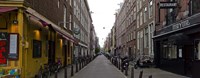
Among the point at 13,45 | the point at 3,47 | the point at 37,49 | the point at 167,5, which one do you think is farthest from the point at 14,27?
Result: the point at 167,5

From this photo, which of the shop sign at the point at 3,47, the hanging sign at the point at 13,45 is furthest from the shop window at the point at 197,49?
the shop sign at the point at 3,47

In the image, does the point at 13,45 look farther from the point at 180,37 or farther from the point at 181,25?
the point at 181,25

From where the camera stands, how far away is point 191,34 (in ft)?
60.3

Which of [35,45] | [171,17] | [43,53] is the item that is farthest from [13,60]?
[171,17]

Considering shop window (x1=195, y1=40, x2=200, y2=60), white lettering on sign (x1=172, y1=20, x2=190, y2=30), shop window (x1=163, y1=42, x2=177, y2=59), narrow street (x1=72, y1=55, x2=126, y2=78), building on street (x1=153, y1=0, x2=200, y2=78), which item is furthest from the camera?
shop window (x1=163, y1=42, x2=177, y2=59)

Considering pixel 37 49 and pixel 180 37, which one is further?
pixel 180 37

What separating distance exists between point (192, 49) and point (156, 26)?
32.2 feet

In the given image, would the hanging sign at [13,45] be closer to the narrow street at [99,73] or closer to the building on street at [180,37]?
the narrow street at [99,73]

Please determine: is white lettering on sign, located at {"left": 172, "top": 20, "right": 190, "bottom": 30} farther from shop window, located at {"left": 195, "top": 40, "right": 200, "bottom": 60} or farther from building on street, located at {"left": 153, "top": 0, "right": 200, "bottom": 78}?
shop window, located at {"left": 195, "top": 40, "right": 200, "bottom": 60}

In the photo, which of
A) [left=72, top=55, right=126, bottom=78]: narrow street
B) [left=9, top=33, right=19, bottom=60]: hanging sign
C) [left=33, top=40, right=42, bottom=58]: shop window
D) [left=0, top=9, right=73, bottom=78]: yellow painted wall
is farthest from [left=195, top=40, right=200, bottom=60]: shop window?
[left=9, top=33, right=19, bottom=60]: hanging sign

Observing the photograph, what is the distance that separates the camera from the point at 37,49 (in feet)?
61.9

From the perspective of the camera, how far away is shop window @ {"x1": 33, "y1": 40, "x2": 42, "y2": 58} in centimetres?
1814

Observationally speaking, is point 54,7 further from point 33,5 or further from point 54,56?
point 33,5

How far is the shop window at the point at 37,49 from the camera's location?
59.5ft
